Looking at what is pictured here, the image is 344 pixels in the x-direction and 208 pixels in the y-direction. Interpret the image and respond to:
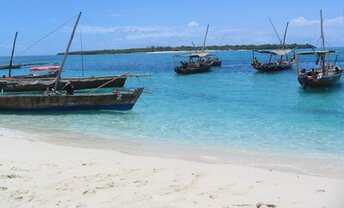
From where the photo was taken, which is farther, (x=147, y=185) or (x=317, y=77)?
(x=317, y=77)

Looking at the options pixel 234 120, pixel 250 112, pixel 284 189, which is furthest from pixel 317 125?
pixel 284 189

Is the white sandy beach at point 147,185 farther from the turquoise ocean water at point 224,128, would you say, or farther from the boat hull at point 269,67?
the boat hull at point 269,67

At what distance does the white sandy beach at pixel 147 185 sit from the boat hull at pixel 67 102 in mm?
8493

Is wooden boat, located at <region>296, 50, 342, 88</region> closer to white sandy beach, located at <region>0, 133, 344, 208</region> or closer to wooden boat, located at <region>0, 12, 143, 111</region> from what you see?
wooden boat, located at <region>0, 12, 143, 111</region>

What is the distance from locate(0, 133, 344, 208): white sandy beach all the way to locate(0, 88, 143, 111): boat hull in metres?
8.49

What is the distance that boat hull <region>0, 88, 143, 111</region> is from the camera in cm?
1739

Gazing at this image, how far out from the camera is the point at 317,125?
14328mm

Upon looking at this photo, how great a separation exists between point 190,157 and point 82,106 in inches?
345

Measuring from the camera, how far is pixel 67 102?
17391 millimetres

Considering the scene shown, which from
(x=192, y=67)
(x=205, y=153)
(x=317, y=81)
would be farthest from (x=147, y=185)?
(x=192, y=67)

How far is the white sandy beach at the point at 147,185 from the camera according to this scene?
5.86 meters

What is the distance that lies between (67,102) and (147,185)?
37.5 ft

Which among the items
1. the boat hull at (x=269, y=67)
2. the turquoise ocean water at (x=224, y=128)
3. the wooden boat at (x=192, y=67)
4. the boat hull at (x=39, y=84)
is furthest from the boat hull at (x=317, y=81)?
the wooden boat at (x=192, y=67)

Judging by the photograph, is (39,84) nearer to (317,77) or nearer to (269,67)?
(317,77)
